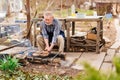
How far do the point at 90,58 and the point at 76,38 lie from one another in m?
0.98

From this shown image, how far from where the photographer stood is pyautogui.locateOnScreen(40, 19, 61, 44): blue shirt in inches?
195

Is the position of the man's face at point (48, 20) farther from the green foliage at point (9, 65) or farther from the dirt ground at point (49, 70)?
the green foliage at point (9, 65)

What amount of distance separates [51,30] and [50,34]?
3.6 inches

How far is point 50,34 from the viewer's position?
517 cm

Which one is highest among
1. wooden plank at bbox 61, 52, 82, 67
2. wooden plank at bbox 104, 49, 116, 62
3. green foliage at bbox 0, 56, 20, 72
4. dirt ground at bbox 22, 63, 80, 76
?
green foliage at bbox 0, 56, 20, 72

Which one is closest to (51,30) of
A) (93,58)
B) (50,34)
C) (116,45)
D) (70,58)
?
(50,34)

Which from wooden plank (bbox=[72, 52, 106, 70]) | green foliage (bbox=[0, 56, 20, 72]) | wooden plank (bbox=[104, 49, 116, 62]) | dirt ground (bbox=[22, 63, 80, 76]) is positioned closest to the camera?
green foliage (bbox=[0, 56, 20, 72])

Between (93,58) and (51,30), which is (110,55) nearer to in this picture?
(93,58)

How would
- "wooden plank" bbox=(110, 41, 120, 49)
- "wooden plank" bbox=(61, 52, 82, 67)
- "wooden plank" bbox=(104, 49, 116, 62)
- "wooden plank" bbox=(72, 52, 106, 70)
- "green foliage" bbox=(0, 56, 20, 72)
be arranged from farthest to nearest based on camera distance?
"wooden plank" bbox=(110, 41, 120, 49), "wooden plank" bbox=(104, 49, 116, 62), "wooden plank" bbox=(72, 52, 106, 70), "wooden plank" bbox=(61, 52, 82, 67), "green foliage" bbox=(0, 56, 20, 72)

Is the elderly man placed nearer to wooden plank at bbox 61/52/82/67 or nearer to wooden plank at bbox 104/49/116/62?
wooden plank at bbox 61/52/82/67

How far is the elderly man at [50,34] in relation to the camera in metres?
4.85

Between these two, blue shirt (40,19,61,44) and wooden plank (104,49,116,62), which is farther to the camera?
wooden plank (104,49,116,62)

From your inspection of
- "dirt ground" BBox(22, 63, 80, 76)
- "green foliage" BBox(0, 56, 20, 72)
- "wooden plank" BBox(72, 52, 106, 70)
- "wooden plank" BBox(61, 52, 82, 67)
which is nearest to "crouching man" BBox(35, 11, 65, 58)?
"wooden plank" BBox(61, 52, 82, 67)

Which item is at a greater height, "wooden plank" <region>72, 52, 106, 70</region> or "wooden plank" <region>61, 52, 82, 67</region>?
"wooden plank" <region>61, 52, 82, 67</region>
